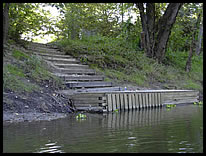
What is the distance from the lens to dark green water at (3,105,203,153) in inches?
233

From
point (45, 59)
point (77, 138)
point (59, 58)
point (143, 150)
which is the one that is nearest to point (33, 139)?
point (77, 138)

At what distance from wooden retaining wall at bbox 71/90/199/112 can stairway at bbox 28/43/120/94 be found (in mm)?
1061

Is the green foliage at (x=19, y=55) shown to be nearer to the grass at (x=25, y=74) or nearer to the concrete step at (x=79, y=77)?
the grass at (x=25, y=74)

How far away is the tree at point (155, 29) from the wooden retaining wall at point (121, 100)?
26.2ft

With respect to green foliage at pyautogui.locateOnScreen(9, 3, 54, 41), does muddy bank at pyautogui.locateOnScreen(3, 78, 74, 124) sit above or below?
below

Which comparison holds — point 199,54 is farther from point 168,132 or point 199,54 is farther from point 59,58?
point 168,132

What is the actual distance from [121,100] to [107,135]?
16.9 feet

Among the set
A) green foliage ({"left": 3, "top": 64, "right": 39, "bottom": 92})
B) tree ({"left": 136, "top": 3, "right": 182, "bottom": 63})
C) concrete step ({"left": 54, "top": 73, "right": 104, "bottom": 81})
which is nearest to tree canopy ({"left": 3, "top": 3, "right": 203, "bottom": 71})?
tree ({"left": 136, "top": 3, "right": 182, "bottom": 63})

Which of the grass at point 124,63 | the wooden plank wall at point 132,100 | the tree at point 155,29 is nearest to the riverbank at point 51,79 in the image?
the grass at point 124,63

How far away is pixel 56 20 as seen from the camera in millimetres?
18781

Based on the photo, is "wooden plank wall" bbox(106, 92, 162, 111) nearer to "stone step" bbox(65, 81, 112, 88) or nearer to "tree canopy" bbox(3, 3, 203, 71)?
"stone step" bbox(65, 81, 112, 88)

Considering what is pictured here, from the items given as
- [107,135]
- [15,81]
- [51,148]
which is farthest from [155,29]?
[51,148]

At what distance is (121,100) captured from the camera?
1225 centimetres

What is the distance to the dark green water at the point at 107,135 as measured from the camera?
5906 mm
